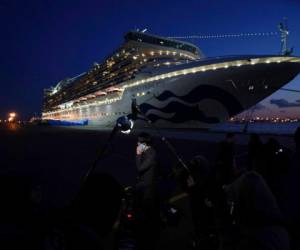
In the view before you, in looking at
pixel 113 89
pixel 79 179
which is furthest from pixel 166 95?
pixel 79 179

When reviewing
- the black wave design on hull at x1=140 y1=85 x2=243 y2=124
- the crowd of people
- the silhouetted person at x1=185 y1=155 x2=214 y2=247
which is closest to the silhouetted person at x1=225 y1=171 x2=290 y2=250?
the crowd of people

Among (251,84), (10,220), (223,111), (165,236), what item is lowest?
(165,236)

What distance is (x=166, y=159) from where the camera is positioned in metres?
11.4

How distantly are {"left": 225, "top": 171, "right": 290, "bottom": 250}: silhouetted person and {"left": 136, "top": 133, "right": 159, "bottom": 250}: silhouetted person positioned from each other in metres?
1.84

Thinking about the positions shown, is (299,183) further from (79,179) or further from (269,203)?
(79,179)

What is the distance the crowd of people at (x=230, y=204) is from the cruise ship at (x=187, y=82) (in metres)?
20.3

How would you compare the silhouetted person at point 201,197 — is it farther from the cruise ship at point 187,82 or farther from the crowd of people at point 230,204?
the cruise ship at point 187,82

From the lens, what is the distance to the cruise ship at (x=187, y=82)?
2528 centimetres

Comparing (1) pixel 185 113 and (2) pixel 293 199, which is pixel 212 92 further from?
(2) pixel 293 199

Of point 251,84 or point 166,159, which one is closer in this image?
point 166,159

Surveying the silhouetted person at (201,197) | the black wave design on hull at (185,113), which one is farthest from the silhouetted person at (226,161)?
the black wave design on hull at (185,113)

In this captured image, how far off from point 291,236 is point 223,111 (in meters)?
23.4

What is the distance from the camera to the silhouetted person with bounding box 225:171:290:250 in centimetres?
227

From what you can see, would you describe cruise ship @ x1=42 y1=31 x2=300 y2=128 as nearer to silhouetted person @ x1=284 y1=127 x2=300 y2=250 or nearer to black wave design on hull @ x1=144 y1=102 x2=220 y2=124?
black wave design on hull @ x1=144 y1=102 x2=220 y2=124
